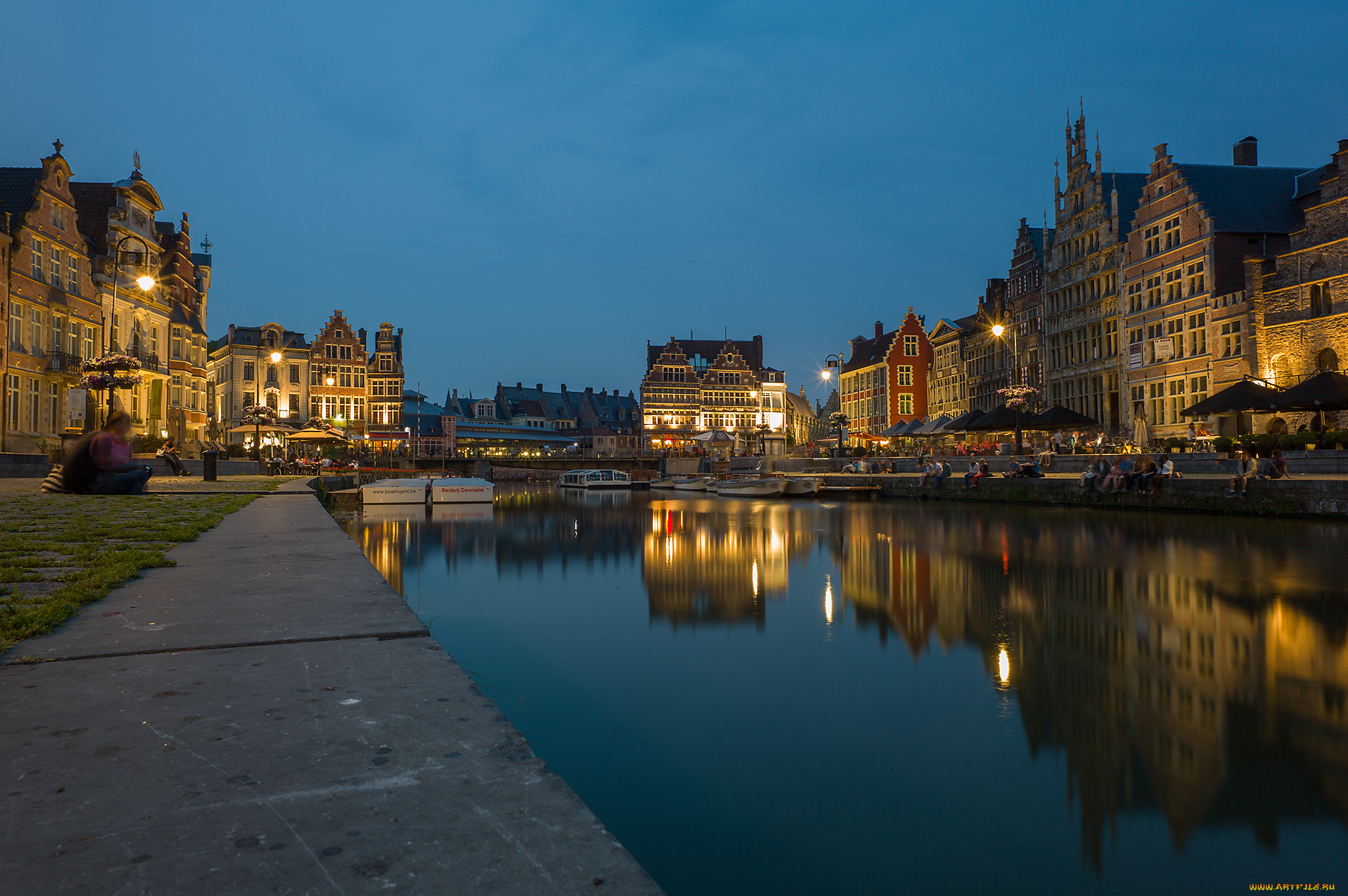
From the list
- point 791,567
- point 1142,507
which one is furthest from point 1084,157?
point 791,567

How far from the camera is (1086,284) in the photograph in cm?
4769

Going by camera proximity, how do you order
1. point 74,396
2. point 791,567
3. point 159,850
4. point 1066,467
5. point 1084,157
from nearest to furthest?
point 159,850
point 791,567
point 74,396
point 1066,467
point 1084,157

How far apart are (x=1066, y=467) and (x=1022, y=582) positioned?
2504cm

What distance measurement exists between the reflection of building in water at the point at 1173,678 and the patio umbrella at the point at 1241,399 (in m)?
16.3

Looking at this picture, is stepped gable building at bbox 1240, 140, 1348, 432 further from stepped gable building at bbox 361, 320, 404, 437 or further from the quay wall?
stepped gable building at bbox 361, 320, 404, 437

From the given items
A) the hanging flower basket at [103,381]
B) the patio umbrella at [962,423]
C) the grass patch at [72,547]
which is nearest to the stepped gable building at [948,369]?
the patio umbrella at [962,423]

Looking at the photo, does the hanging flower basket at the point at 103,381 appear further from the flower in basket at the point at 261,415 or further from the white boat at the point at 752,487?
the white boat at the point at 752,487

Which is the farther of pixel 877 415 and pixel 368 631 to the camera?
pixel 877 415

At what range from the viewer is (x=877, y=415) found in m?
78.4

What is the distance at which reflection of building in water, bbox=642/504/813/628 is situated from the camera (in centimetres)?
866

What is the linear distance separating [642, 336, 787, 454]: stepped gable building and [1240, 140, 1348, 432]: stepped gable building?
63.0 m

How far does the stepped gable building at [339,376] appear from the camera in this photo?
247 feet

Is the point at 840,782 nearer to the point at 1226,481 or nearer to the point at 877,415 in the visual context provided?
the point at 1226,481

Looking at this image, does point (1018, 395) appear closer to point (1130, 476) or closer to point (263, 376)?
point (1130, 476)
